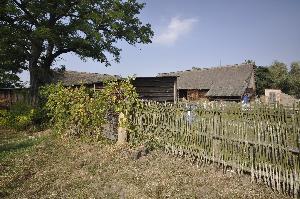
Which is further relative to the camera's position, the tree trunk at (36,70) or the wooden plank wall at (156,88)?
the tree trunk at (36,70)

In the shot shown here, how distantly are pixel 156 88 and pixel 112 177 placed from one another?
444 inches

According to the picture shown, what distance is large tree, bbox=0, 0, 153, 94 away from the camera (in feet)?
64.2

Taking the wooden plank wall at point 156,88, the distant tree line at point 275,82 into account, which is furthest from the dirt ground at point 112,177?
the distant tree line at point 275,82

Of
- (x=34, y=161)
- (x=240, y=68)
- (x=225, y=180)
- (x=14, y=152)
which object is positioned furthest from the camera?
(x=240, y=68)

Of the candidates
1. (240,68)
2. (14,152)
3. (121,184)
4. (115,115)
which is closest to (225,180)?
(121,184)

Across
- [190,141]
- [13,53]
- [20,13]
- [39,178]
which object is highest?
[20,13]

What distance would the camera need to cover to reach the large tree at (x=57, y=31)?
19578mm

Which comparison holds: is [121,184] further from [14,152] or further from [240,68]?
[240,68]

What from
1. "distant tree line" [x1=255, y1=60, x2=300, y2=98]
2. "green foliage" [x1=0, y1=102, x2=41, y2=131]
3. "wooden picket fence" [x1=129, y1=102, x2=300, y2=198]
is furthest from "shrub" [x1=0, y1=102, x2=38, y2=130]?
"distant tree line" [x1=255, y1=60, x2=300, y2=98]

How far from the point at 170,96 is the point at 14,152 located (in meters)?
10.4

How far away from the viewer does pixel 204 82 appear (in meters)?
44.9

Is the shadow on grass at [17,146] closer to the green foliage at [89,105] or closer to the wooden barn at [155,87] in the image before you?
the green foliage at [89,105]

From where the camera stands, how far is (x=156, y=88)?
19.3 meters

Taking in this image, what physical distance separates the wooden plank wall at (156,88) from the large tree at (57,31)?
4828 millimetres
